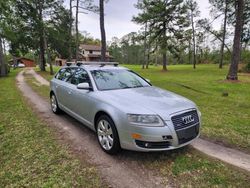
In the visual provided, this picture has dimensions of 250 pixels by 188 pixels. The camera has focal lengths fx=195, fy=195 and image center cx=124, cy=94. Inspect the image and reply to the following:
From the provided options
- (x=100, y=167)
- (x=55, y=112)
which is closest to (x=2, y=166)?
(x=100, y=167)

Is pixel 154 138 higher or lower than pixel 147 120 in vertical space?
lower

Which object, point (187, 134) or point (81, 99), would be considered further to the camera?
point (81, 99)

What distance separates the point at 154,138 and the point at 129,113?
0.54 meters

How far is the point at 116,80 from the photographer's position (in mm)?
4438

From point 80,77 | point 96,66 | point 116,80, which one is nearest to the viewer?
point 116,80

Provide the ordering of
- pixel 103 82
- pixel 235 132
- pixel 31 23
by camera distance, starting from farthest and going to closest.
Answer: pixel 31 23 → pixel 235 132 → pixel 103 82

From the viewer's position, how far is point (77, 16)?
2106 centimetres

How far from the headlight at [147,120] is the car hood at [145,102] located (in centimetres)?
7

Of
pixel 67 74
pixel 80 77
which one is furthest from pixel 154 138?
pixel 67 74

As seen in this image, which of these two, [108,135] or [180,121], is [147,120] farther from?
[108,135]

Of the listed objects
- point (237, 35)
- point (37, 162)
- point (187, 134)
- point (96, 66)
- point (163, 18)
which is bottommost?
point (37, 162)

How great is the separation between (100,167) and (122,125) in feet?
2.54

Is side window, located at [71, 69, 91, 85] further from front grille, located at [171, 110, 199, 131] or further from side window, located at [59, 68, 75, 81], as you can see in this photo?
front grille, located at [171, 110, 199, 131]

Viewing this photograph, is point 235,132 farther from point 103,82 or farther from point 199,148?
point 103,82
